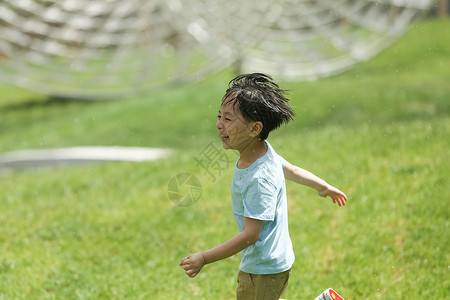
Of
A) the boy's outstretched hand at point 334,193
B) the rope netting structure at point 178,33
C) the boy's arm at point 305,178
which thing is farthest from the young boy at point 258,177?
the rope netting structure at point 178,33

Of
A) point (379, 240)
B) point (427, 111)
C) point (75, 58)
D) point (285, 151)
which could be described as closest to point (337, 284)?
point (379, 240)

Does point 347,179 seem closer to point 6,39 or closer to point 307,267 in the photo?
point 307,267

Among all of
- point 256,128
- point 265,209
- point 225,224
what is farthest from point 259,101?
point 225,224

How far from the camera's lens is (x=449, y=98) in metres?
8.58

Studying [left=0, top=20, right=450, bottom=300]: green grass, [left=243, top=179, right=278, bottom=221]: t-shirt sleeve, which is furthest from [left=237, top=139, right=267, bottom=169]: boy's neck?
[left=0, top=20, right=450, bottom=300]: green grass

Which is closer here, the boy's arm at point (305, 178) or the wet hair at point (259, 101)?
the wet hair at point (259, 101)

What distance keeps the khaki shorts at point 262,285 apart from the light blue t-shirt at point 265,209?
3 centimetres

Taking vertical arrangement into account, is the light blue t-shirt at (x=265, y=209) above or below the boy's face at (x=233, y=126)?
below

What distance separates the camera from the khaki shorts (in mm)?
2176

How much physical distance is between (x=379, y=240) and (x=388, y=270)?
0.36m

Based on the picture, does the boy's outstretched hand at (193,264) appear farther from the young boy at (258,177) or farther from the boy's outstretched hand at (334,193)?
the boy's outstretched hand at (334,193)

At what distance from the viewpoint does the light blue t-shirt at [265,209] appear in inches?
80.6

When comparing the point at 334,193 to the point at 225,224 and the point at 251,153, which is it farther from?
the point at 225,224

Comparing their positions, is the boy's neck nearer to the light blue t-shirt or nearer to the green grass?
the light blue t-shirt
